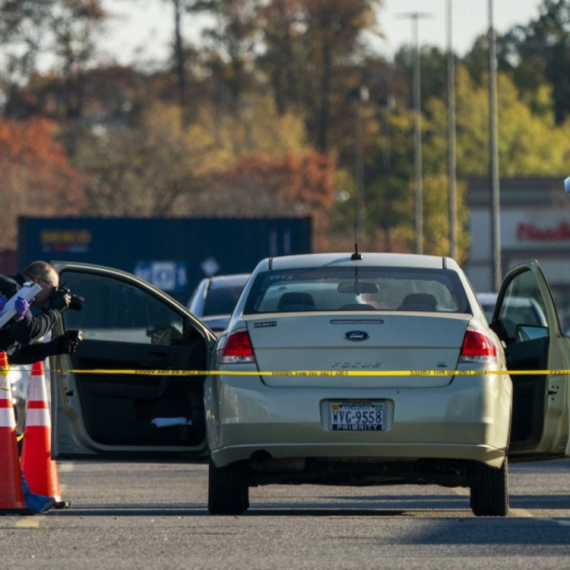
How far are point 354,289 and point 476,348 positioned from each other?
940 mm

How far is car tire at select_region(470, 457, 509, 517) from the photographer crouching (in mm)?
2463

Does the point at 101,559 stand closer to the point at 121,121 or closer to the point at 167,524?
the point at 167,524

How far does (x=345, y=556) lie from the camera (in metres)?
8.76

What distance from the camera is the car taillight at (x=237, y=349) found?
35.2ft

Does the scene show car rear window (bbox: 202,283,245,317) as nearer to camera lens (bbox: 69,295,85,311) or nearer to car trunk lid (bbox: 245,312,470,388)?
camera lens (bbox: 69,295,85,311)


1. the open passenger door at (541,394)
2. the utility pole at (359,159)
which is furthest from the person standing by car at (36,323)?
the utility pole at (359,159)

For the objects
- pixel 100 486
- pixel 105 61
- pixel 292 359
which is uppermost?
pixel 105 61

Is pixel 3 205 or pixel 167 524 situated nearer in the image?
pixel 167 524

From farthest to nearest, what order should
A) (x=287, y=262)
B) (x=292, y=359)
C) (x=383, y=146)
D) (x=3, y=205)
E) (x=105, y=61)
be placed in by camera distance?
(x=383, y=146), (x=105, y=61), (x=3, y=205), (x=287, y=262), (x=292, y=359)

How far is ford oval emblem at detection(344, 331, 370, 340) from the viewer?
10656mm

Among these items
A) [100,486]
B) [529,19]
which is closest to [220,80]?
[529,19]

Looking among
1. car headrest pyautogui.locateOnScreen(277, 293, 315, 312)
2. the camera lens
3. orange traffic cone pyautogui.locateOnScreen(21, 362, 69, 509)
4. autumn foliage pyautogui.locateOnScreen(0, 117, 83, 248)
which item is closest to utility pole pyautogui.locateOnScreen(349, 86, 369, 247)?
autumn foliage pyautogui.locateOnScreen(0, 117, 83, 248)

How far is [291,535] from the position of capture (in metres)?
9.48

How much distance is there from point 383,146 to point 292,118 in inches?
332
